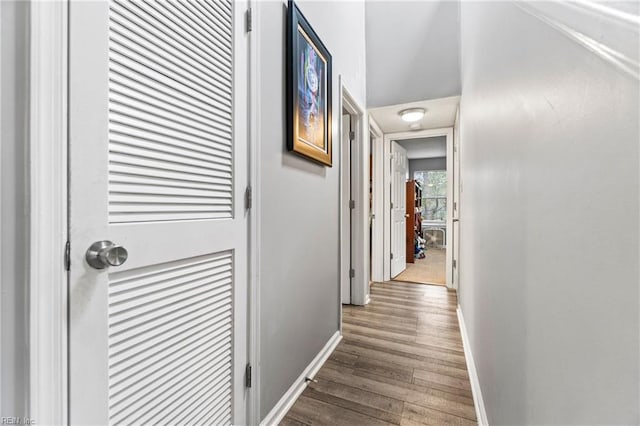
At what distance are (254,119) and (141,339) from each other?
0.90 metres

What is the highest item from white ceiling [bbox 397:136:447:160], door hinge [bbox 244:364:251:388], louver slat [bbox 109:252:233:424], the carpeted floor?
white ceiling [bbox 397:136:447:160]

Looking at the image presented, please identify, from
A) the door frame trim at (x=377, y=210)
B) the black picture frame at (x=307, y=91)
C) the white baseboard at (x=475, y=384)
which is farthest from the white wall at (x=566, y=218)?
the door frame trim at (x=377, y=210)

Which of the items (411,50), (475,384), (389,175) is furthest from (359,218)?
(411,50)

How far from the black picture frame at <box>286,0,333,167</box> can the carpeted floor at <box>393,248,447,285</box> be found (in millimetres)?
2695

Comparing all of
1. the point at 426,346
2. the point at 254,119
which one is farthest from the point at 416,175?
the point at 254,119

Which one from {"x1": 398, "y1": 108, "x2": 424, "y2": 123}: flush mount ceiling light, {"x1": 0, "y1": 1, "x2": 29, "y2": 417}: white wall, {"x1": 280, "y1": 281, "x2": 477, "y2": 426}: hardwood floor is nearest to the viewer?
{"x1": 0, "y1": 1, "x2": 29, "y2": 417}: white wall

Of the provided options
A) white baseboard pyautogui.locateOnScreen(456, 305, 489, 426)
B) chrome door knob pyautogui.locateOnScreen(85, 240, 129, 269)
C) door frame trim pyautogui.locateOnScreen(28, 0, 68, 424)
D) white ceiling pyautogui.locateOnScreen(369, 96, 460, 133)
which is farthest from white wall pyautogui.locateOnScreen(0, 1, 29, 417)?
white ceiling pyautogui.locateOnScreen(369, 96, 460, 133)

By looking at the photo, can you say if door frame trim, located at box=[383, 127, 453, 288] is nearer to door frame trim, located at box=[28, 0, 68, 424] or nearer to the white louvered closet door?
the white louvered closet door

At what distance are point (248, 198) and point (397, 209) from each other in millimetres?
3321

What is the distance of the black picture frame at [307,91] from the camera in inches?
56.9

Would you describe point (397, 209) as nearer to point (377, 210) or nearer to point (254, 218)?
point (377, 210)

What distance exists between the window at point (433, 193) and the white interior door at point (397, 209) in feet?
12.6

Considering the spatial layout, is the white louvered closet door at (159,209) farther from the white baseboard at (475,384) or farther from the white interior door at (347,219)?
the white interior door at (347,219)

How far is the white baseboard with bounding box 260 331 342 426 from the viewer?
1.34m
